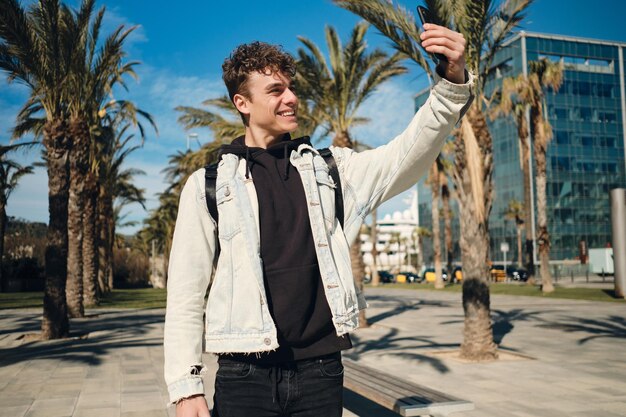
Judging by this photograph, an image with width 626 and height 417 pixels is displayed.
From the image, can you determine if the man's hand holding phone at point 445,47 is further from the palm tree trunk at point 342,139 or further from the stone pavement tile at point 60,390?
the palm tree trunk at point 342,139

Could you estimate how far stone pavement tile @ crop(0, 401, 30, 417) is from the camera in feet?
22.2

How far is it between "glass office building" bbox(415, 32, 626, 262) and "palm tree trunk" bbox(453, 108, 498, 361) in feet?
192

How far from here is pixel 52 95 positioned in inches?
547

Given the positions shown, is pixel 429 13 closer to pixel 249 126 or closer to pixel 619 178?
pixel 249 126

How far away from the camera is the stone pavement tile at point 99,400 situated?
713 cm

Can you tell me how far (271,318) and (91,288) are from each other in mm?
23958

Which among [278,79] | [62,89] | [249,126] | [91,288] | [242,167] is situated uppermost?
[62,89]

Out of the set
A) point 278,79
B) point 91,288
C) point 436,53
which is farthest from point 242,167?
point 91,288

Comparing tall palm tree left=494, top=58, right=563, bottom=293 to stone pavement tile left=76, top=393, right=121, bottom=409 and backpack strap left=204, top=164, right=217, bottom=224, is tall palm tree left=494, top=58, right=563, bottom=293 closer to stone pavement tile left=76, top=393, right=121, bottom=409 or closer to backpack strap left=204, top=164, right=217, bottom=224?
stone pavement tile left=76, top=393, right=121, bottom=409

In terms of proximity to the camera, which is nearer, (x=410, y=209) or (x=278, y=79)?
(x=278, y=79)

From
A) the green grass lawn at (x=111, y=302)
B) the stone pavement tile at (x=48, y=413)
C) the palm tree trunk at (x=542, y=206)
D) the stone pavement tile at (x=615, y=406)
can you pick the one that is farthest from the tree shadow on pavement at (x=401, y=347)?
the palm tree trunk at (x=542, y=206)

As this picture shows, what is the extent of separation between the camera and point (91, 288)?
23906 millimetres

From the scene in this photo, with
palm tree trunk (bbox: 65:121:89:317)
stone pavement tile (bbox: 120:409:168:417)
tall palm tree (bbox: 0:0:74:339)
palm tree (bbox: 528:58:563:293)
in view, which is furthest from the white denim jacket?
palm tree (bbox: 528:58:563:293)

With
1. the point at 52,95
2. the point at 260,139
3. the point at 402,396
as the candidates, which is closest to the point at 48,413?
the point at 402,396
